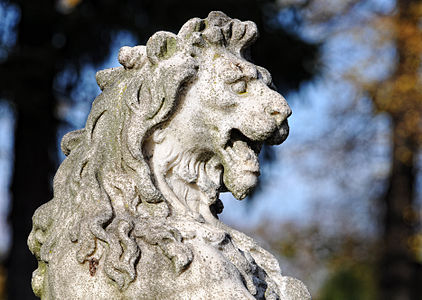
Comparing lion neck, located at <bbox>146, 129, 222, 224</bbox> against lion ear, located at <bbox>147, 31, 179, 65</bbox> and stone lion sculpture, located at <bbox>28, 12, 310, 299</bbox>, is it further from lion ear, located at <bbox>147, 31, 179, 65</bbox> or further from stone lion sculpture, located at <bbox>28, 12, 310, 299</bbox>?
lion ear, located at <bbox>147, 31, 179, 65</bbox>

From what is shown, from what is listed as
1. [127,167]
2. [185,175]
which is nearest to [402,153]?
[185,175]

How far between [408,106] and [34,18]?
692cm

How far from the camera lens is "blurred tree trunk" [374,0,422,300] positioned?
508 inches

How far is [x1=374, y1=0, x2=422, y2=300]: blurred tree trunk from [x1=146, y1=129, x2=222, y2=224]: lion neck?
9.99 m

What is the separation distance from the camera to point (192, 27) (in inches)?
132

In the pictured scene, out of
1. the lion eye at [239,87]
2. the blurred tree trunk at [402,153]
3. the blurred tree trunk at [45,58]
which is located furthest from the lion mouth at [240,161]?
the blurred tree trunk at [402,153]

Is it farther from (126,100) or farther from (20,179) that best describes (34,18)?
(126,100)

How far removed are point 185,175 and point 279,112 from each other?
53cm

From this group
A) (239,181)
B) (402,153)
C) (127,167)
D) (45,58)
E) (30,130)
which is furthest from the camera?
(402,153)

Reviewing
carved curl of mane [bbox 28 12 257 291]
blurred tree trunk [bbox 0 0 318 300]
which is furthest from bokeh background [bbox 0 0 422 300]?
carved curl of mane [bbox 28 12 257 291]

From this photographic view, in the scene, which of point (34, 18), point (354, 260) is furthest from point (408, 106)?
point (34, 18)

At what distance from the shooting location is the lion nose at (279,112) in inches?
130

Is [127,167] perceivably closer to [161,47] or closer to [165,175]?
[165,175]

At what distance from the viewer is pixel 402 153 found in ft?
42.5
